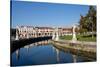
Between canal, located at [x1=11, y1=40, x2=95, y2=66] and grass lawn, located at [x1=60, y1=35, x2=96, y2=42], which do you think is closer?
canal, located at [x1=11, y1=40, x2=95, y2=66]

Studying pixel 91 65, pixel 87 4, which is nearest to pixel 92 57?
pixel 91 65

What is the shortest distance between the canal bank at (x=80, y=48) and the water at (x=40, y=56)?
0.26 ft

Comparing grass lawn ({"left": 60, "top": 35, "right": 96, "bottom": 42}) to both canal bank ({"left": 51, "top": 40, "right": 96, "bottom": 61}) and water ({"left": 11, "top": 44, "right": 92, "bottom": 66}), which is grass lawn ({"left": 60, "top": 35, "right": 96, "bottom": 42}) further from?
water ({"left": 11, "top": 44, "right": 92, "bottom": 66})

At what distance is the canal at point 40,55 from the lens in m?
2.81

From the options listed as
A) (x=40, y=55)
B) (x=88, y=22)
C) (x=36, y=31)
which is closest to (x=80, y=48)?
(x=88, y=22)

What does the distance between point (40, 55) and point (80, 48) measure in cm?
65

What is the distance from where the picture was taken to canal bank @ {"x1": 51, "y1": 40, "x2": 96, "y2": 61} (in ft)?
10.2

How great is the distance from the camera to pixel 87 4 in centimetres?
317

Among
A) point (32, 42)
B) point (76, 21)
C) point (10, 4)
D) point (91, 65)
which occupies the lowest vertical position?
point (91, 65)

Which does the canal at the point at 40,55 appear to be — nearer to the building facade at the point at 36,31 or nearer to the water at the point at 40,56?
the water at the point at 40,56

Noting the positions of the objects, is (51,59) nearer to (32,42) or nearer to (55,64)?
(55,64)

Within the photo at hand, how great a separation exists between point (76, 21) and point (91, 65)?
0.70 meters

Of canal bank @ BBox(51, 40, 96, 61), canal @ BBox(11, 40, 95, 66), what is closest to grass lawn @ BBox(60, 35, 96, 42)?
canal bank @ BBox(51, 40, 96, 61)

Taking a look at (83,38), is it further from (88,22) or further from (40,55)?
(40,55)
